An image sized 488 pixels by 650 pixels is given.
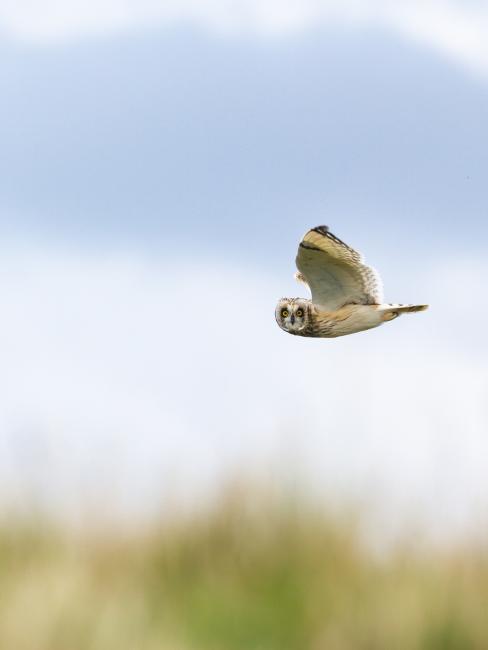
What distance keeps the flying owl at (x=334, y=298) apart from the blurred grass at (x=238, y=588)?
3.03 metres

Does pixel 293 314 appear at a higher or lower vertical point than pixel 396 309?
higher

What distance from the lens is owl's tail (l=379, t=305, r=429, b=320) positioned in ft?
30.5

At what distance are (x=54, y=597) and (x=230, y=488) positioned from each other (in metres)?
1.36

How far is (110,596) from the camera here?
5.27 metres

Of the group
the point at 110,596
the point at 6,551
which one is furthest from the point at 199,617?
the point at 6,551

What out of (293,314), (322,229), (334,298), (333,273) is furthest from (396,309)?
(322,229)

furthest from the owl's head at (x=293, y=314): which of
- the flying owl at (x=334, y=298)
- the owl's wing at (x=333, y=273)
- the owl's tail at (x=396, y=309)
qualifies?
the owl's tail at (x=396, y=309)

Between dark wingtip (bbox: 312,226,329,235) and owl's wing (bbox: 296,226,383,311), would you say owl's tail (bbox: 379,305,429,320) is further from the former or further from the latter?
dark wingtip (bbox: 312,226,329,235)

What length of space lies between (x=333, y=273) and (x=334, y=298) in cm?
41

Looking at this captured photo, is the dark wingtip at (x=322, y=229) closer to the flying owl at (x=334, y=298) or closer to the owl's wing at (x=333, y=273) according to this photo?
the owl's wing at (x=333, y=273)

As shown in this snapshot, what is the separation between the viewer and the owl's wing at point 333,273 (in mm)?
8414

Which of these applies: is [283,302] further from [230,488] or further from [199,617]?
[199,617]

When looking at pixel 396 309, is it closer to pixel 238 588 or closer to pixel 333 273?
pixel 333 273

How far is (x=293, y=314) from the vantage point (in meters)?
9.79
